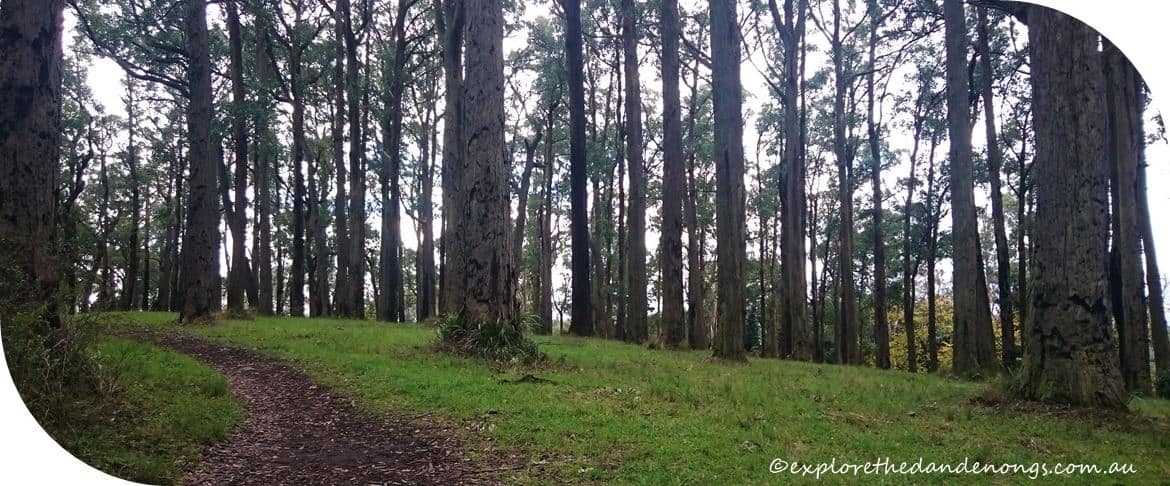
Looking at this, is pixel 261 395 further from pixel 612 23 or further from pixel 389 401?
pixel 612 23

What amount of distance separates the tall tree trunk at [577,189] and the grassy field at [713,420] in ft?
20.5

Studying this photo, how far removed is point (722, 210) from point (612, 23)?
46.1ft

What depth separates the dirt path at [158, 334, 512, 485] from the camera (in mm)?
3799

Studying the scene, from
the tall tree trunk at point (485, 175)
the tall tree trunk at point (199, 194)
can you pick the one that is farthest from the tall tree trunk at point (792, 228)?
the tall tree trunk at point (199, 194)

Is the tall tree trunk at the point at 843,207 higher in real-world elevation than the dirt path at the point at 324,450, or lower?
higher

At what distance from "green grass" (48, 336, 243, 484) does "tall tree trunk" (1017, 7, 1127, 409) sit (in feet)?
26.0

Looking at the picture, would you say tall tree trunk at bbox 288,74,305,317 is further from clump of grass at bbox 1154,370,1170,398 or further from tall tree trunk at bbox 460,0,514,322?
clump of grass at bbox 1154,370,1170,398

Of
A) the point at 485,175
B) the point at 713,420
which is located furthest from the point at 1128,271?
the point at 485,175

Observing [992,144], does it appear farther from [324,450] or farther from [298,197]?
[298,197]

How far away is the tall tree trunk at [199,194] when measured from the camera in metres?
12.2

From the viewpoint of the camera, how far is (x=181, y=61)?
1416cm

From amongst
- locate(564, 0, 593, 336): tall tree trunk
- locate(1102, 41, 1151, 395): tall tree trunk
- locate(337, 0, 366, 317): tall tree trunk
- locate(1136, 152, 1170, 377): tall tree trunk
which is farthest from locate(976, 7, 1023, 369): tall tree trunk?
locate(337, 0, 366, 317): tall tree trunk

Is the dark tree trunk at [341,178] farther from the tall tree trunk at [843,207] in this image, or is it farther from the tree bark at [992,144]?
the tree bark at [992,144]

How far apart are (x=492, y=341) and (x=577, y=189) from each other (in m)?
7.41
